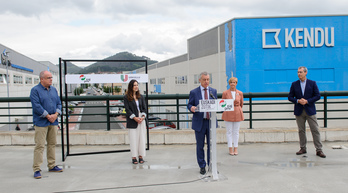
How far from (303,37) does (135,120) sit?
2647 cm

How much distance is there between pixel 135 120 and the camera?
6395 millimetres

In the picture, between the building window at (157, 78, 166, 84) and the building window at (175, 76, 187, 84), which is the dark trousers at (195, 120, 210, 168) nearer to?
the building window at (175, 76, 187, 84)

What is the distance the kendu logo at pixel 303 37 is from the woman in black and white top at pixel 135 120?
24265 mm

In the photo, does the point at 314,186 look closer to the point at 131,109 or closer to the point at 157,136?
the point at 131,109

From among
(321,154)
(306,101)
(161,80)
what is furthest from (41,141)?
(161,80)

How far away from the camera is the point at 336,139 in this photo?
8.49 m

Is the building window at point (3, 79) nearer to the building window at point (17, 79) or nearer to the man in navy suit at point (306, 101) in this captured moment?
the building window at point (17, 79)

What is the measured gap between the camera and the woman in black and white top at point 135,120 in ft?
21.1

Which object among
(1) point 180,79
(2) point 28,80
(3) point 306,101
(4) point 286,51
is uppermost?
(4) point 286,51

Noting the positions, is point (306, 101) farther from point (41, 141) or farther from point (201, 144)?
point (41, 141)

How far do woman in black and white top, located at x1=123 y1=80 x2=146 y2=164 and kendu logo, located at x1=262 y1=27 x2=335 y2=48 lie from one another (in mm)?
24265

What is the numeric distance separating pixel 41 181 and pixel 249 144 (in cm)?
527

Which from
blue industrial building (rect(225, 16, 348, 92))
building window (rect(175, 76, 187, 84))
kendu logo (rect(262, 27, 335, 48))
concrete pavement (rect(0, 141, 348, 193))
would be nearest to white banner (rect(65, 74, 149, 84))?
concrete pavement (rect(0, 141, 348, 193))

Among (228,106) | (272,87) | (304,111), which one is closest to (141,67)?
(228,106)
